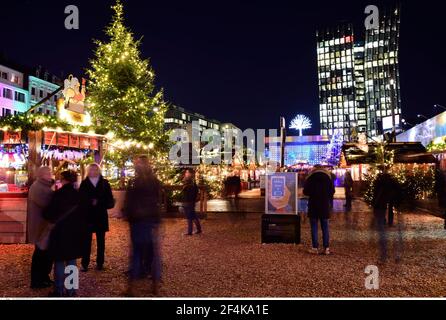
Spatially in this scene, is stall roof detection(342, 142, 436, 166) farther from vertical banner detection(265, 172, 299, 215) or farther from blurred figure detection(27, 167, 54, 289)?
blurred figure detection(27, 167, 54, 289)

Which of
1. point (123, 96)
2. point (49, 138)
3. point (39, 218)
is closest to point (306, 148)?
point (123, 96)

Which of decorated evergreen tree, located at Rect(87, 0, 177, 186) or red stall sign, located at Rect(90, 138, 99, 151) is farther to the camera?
decorated evergreen tree, located at Rect(87, 0, 177, 186)

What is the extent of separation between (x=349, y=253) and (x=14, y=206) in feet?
23.9

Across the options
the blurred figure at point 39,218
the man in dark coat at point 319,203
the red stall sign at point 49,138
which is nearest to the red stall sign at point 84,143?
the red stall sign at point 49,138

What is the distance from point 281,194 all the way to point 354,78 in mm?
148110

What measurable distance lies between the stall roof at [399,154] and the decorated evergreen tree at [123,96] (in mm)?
12390

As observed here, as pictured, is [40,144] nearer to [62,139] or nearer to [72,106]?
[62,139]

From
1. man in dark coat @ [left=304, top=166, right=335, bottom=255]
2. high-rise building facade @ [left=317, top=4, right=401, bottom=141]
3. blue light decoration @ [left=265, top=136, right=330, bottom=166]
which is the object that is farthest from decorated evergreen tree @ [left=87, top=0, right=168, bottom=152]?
high-rise building facade @ [left=317, top=4, right=401, bottom=141]

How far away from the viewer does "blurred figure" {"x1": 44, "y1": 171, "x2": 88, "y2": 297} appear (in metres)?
5.29

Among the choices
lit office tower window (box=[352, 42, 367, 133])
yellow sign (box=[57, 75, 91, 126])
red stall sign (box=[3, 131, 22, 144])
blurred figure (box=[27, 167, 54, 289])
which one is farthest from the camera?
lit office tower window (box=[352, 42, 367, 133])

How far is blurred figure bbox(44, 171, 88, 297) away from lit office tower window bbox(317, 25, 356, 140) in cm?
15132

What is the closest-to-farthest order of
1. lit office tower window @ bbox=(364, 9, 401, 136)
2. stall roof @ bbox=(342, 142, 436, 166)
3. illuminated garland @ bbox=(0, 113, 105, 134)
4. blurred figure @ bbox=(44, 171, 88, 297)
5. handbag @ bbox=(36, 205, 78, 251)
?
blurred figure @ bbox=(44, 171, 88, 297), handbag @ bbox=(36, 205, 78, 251), illuminated garland @ bbox=(0, 113, 105, 134), stall roof @ bbox=(342, 142, 436, 166), lit office tower window @ bbox=(364, 9, 401, 136)

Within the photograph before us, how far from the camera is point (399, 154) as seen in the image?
25891mm

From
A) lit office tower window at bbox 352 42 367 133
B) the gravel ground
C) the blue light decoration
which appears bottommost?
the gravel ground
